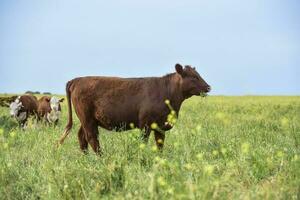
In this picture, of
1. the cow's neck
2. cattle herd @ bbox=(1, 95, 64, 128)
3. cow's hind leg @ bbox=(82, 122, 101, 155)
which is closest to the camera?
cow's hind leg @ bbox=(82, 122, 101, 155)

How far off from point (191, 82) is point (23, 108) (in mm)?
10722

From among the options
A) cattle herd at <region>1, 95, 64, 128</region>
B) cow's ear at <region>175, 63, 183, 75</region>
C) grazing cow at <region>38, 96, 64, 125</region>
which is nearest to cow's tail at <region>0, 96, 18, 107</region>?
cattle herd at <region>1, 95, 64, 128</region>

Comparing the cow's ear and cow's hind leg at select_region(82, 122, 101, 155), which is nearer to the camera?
cow's hind leg at select_region(82, 122, 101, 155)

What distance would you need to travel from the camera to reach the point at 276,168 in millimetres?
6453

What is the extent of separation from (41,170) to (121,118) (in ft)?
10.5

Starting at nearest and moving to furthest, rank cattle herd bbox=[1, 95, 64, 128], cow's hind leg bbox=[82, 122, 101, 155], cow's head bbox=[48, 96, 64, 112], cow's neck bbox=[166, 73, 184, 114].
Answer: cow's hind leg bbox=[82, 122, 101, 155], cow's neck bbox=[166, 73, 184, 114], cattle herd bbox=[1, 95, 64, 128], cow's head bbox=[48, 96, 64, 112]

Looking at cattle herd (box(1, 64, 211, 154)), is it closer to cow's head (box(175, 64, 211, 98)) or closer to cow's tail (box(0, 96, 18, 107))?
cow's head (box(175, 64, 211, 98))

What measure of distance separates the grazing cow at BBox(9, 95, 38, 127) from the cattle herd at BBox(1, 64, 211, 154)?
9.40 meters

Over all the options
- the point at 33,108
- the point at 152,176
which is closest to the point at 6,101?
the point at 33,108

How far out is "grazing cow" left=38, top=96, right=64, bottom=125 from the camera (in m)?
19.0

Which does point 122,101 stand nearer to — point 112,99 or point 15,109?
point 112,99

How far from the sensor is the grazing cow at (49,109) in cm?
1903

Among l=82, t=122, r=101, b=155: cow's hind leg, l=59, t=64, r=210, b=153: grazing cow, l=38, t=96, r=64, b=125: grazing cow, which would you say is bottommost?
l=38, t=96, r=64, b=125: grazing cow

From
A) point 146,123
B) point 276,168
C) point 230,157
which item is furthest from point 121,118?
point 276,168
